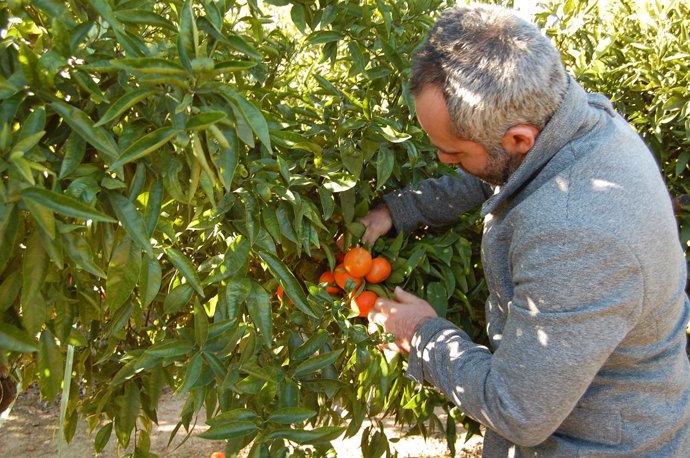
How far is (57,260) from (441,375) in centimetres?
86

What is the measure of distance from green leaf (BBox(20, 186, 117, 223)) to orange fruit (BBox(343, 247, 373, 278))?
788mm

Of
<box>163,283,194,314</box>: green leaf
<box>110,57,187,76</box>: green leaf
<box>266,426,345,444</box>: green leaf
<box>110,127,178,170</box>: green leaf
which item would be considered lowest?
<box>266,426,345,444</box>: green leaf

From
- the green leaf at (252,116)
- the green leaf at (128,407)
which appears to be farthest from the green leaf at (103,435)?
the green leaf at (252,116)

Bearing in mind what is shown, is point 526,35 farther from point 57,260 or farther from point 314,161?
point 57,260

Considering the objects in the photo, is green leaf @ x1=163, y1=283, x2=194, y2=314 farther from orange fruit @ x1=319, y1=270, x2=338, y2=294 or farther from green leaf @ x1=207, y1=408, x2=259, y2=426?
orange fruit @ x1=319, y1=270, x2=338, y2=294

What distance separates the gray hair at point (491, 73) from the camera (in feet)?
4.33

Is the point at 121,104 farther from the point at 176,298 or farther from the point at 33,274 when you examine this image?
the point at 176,298

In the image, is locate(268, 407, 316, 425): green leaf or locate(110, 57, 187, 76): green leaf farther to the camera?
locate(268, 407, 316, 425): green leaf

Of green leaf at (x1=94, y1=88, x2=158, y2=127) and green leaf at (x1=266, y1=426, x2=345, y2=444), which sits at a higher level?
green leaf at (x1=94, y1=88, x2=158, y2=127)

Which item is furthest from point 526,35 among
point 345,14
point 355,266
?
point 355,266

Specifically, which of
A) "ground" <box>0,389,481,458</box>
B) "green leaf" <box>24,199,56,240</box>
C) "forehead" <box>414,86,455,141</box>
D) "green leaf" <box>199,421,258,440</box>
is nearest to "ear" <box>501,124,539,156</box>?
"forehead" <box>414,86,455,141</box>

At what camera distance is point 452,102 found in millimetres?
1356

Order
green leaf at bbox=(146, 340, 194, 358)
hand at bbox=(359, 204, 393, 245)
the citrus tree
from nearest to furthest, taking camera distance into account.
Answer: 1. the citrus tree
2. green leaf at bbox=(146, 340, 194, 358)
3. hand at bbox=(359, 204, 393, 245)

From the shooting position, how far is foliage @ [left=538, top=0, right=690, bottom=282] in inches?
79.5
